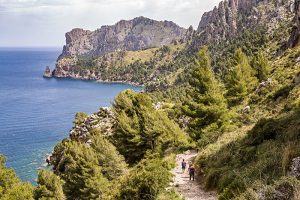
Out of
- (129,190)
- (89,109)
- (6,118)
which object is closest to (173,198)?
(129,190)

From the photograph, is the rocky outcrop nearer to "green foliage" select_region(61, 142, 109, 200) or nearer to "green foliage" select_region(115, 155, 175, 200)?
"green foliage" select_region(61, 142, 109, 200)

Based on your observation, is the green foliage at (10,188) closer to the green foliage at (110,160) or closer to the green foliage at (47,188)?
the green foliage at (47,188)

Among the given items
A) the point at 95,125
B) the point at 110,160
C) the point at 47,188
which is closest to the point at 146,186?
the point at 110,160

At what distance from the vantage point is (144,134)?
4816 cm

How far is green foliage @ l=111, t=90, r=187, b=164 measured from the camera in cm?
4726

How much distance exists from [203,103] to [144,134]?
9066 mm

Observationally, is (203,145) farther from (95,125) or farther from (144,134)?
(95,125)

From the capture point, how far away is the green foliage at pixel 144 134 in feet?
155

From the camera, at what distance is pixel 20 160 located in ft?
333

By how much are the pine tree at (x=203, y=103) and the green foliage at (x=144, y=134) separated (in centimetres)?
320

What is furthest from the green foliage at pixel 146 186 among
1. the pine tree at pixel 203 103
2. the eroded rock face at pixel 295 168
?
the pine tree at pixel 203 103

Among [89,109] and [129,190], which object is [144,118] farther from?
[89,109]

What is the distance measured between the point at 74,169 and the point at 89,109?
13789 centimetres

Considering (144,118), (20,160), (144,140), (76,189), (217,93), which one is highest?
(217,93)
